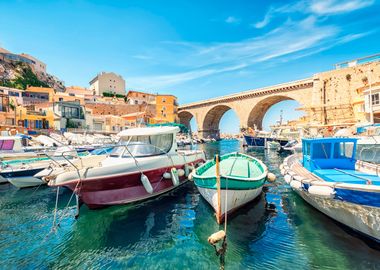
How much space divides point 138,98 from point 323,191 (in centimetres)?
6191

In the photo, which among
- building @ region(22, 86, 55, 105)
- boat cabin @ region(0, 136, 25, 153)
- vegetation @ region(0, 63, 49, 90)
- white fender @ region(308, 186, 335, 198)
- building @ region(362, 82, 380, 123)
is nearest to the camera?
white fender @ region(308, 186, 335, 198)

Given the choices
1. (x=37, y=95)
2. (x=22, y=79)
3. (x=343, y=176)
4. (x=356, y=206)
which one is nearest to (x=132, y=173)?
(x=356, y=206)

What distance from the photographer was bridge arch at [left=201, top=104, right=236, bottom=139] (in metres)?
57.8

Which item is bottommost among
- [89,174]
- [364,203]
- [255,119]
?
[364,203]

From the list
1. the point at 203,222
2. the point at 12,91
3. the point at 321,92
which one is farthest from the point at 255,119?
the point at 12,91

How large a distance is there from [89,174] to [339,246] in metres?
6.66

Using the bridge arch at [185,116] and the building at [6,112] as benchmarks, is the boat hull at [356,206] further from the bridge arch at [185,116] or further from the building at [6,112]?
Answer: the bridge arch at [185,116]

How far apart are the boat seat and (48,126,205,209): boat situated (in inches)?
197

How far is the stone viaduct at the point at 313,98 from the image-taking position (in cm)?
2775

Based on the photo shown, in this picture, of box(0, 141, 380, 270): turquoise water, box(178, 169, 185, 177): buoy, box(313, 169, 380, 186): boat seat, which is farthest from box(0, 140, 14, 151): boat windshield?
box(313, 169, 380, 186): boat seat

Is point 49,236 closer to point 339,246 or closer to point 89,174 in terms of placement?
point 89,174

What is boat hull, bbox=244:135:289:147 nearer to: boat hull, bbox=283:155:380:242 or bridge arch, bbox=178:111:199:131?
boat hull, bbox=283:155:380:242

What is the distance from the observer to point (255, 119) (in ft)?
160

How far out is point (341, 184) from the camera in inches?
183
